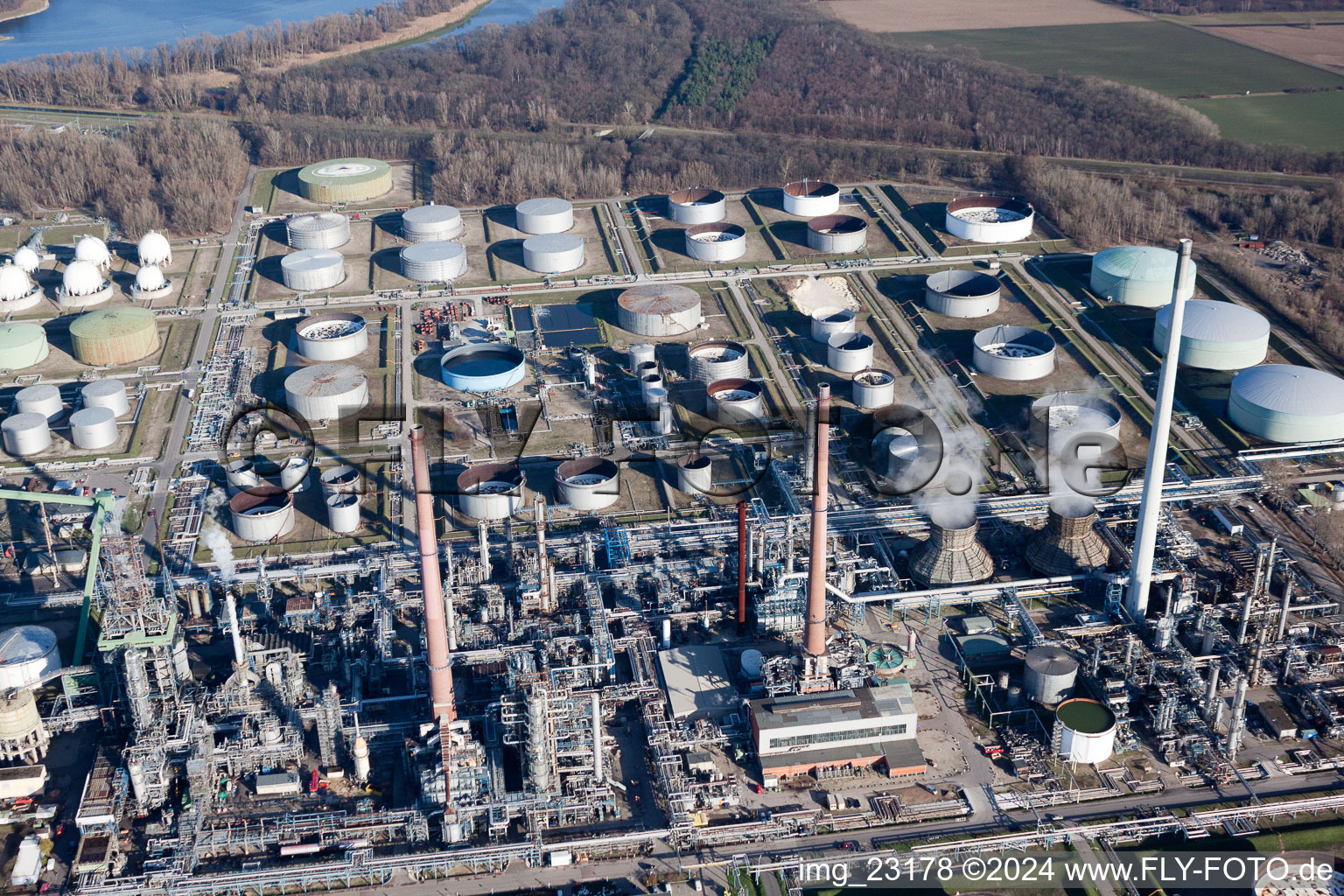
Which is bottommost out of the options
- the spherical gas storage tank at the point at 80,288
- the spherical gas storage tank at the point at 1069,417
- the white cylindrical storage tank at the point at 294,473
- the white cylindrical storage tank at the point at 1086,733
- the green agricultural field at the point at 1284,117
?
the white cylindrical storage tank at the point at 1086,733

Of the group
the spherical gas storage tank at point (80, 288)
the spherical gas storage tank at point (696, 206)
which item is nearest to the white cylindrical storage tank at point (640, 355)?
the spherical gas storage tank at point (696, 206)

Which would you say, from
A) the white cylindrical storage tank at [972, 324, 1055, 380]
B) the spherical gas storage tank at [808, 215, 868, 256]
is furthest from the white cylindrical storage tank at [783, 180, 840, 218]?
the white cylindrical storage tank at [972, 324, 1055, 380]

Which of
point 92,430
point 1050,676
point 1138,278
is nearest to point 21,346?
point 92,430

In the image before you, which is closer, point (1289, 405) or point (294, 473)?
point (294, 473)

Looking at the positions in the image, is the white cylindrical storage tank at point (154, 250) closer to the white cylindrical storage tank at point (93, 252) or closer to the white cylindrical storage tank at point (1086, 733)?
the white cylindrical storage tank at point (93, 252)

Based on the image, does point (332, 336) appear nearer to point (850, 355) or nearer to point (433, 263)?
point (433, 263)

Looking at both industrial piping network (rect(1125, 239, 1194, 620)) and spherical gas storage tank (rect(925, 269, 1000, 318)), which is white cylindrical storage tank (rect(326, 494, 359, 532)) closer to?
industrial piping network (rect(1125, 239, 1194, 620))
